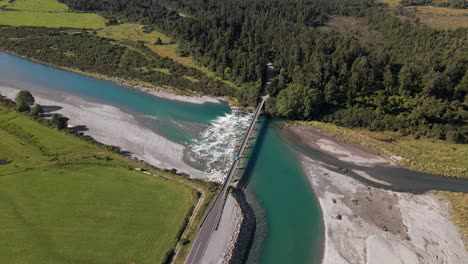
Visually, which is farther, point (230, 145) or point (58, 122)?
point (58, 122)

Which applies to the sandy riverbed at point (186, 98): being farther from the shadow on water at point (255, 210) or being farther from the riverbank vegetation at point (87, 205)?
the riverbank vegetation at point (87, 205)

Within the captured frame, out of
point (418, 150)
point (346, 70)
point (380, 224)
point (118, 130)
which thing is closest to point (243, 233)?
point (380, 224)

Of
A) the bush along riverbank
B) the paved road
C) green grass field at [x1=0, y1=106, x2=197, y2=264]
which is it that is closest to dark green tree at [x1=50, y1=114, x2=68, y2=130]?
green grass field at [x1=0, y1=106, x2=197, y2=264]

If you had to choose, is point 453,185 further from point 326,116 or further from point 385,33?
point 385,33

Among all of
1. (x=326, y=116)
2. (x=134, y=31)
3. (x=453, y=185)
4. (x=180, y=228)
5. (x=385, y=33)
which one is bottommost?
(x=180, y=228)

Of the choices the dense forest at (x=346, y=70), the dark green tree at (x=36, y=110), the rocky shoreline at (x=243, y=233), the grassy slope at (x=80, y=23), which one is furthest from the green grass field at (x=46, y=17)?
the rocky shoreline at (x=243, y=233)

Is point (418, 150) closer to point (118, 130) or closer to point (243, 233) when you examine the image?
point (243, 233)

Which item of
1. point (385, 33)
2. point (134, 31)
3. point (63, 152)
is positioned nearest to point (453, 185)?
point (63, 152)
